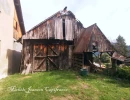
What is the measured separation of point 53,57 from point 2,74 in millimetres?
5575

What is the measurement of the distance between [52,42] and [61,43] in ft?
3.44

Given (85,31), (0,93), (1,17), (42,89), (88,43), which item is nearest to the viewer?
(0,93)

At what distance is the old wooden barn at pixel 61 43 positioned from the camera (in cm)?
1390

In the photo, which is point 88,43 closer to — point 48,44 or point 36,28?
point 48,44

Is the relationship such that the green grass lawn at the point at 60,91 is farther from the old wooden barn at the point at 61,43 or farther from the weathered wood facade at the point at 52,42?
the weathered wood facade at the point at 52,42

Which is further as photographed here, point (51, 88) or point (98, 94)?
point (51, 88)

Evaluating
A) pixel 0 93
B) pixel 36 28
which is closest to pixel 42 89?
pixel 0 93

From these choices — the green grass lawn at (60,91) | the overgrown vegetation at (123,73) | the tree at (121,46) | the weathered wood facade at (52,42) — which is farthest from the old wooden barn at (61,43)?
the tree at (121,46)

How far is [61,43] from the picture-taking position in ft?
50.0

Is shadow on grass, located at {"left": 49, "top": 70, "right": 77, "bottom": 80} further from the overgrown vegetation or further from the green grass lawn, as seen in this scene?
the overgrown vegetation

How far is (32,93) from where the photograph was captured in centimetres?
758

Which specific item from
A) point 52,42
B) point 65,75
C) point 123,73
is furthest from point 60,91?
point 52,42

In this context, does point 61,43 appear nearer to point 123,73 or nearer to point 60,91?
point 123,73

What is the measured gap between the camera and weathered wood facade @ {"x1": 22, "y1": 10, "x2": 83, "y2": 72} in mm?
14062
